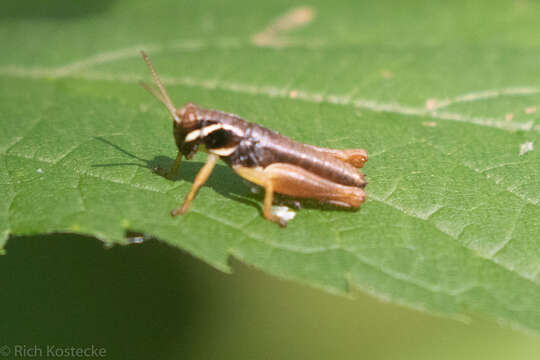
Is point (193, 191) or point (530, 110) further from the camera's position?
point (530, 110)

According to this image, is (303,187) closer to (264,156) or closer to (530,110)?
(264,156)

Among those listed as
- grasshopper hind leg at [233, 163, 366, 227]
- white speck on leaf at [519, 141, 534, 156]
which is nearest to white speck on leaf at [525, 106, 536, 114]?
white speck on leaf at [519, 141, 534, 156]

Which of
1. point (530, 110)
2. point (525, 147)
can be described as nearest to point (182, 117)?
point (525, 147)

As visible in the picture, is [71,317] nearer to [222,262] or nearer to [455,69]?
[222,262]

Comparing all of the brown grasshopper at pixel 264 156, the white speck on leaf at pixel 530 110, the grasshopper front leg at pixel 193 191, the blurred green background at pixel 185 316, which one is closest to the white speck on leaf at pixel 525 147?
the white speck on leaf at pixel 530 110

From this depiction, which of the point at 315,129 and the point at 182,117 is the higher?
the point at 315,129

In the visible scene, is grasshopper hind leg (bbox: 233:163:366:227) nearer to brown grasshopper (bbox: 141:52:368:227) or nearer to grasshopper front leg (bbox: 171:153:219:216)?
brown grasshopper (bbox: 141:52:368:227)

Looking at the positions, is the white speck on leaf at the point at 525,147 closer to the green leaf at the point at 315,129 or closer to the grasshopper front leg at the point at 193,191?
the green leaf at the point at 315,129
